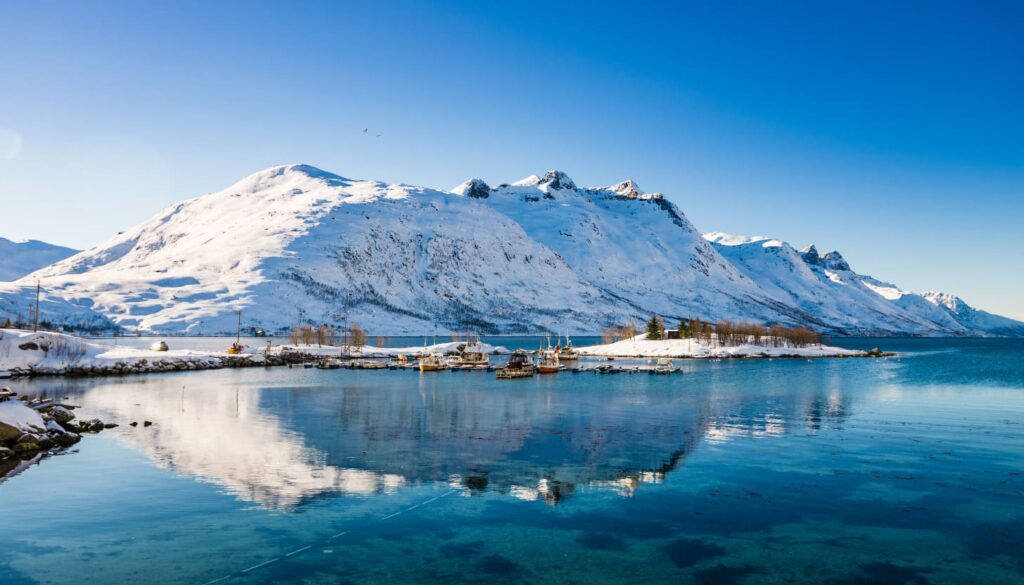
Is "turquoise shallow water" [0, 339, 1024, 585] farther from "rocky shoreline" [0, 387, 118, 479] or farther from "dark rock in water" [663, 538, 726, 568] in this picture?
"rocky shoreline" [0, 387, 118, 479]

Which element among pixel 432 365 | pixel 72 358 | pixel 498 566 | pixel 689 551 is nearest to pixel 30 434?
pixel 498 566

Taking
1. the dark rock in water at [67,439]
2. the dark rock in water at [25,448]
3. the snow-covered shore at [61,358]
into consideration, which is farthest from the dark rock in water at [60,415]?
the snow-covered shore at [61,358]

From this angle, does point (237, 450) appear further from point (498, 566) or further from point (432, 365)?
point (432, 365)

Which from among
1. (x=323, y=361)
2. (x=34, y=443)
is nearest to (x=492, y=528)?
(x=34, y=443)

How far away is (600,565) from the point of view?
2395 cm

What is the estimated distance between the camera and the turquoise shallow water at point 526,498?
24.1 meters

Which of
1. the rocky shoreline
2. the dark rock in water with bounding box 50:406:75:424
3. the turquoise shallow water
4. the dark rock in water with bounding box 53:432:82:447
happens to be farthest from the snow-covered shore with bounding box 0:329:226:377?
the dark rock in water with bounding box 53:432:82:447

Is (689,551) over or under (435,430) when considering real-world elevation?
under

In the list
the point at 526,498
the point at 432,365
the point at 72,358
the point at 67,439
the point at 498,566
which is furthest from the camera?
the point at 432,365

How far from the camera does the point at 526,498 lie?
3288cm

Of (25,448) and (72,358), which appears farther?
(72,358)

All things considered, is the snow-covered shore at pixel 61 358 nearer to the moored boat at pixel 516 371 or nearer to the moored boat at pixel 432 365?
the moored boat at pixel 432 365

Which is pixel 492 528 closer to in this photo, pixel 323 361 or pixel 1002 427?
pixel 1002 427

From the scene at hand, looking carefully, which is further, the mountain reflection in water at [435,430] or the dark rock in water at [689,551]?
the mountain reflection in water at [435,430]
